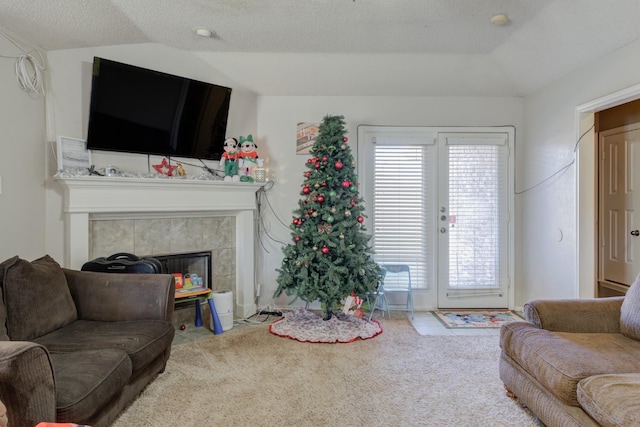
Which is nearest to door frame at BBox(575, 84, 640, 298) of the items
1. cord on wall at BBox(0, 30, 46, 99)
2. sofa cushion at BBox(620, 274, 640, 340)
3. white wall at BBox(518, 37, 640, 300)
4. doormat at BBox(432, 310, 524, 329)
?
white wall at BBox(518, 37, 640, 300)

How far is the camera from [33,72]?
8.66ft

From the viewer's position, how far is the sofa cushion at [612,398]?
1289 millimetres

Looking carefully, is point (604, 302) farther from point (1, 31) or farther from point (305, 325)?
point (1, 31)

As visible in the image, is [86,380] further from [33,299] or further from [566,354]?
[566,354]

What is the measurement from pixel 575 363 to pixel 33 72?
3780mm

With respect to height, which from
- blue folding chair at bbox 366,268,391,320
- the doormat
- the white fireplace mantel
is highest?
the white fireplace mantel

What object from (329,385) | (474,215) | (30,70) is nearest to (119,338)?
(329,385)

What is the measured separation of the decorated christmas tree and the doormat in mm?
946

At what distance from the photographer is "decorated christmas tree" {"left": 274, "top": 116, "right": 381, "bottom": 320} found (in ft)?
10.7

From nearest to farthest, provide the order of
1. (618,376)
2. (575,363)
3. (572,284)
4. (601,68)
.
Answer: (618,376)
(575,363)
(601,68)
(572,284)

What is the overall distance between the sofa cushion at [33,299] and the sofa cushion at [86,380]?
0.94 ft

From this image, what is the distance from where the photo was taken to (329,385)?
2.29 m

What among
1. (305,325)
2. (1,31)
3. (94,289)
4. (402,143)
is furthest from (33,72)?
(402,143)

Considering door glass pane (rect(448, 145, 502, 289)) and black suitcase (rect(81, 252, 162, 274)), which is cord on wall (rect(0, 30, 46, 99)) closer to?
black suitcase (rect(81, 252, 162, 274))
